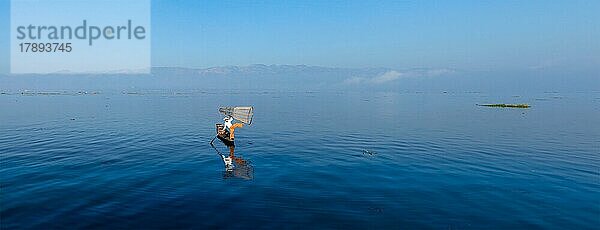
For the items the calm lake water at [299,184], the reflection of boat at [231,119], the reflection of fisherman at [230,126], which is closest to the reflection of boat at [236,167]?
the calm lake water at [299,184]

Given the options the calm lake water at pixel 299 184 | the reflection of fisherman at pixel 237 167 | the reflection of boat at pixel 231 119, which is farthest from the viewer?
the reflection of boat at pixel 231 119

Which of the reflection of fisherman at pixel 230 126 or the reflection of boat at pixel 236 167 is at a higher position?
the reflection of fisherman at pixel 230 126

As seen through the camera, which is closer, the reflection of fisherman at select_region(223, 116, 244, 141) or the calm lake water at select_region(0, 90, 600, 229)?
the calm lake water at select_region(0, 90, 600, 229)

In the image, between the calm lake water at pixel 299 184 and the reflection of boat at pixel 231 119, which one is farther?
the reflection of boat at pixel 231 119

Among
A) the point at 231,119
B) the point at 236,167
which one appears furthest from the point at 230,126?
the point at 236,167

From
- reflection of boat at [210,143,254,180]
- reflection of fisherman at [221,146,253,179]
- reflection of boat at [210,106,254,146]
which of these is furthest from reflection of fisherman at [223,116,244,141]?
reflection of fisherman at [221,146,253,179]

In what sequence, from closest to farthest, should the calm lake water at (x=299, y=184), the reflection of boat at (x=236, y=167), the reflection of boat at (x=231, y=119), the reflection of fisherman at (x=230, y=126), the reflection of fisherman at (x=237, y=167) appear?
1. the calm lake water at (x=299, y=184)
2. the reflection of boat at (x=236, y=167)
3. the reflection of fisherman at (x=237, y=167)
4. the reflection of fisherman at (x=230, y=126)
5. the reflection of boat at (x=231, y=119)

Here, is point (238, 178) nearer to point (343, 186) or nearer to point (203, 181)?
point (203, 181)

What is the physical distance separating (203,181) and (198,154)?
12314 mm

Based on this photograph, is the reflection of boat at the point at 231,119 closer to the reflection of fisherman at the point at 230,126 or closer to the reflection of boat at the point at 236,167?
the reflection of fisherman at the point at 230,126

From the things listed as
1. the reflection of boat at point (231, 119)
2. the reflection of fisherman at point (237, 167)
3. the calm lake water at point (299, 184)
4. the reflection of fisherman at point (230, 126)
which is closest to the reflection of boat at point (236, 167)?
the reflection of fisherman at point (237, 167)

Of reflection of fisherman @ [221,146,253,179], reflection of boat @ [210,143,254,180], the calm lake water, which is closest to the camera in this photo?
the calm lake water

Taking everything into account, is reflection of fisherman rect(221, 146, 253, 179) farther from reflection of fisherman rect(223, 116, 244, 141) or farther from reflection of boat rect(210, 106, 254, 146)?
reflection of boat rect(210, 106, 254, 146)

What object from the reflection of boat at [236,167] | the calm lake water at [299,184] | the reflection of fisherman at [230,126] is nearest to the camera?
the calm lake water at [299,184]
